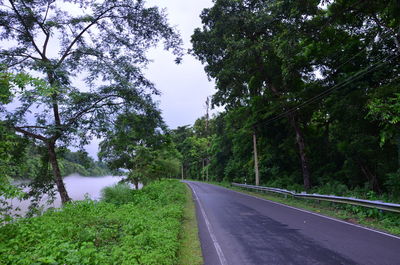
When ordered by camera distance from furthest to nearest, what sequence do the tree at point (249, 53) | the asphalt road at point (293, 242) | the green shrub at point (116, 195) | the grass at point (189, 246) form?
the tree at point (249, 53)
the green shrub at point (116, 195)
the grass at point (189, 246)
the asphalt road at point (293, 242)

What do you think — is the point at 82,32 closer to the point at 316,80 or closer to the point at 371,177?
the point at 316,80

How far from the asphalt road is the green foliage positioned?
1.16 m

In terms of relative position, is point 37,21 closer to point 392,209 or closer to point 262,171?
point 392,209

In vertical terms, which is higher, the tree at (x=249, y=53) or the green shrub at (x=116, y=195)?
the tree at (x=249, y=53)

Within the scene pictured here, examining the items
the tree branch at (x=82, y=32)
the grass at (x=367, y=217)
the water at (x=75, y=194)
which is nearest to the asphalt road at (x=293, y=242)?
the grass at (x=367, y=217)

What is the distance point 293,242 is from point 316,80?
13.3 metres

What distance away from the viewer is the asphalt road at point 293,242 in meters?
5.10

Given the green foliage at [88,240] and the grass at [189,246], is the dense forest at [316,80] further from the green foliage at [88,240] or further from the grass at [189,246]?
the green foliage at [88,240]

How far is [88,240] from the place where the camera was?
565cm

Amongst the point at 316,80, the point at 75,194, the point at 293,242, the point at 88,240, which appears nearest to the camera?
the point at 88,240

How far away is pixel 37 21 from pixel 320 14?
15.4 m

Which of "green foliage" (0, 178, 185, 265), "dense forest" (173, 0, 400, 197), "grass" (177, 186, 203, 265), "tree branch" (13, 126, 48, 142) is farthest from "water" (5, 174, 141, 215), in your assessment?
"dense forest" (173, 0, 400, 197)

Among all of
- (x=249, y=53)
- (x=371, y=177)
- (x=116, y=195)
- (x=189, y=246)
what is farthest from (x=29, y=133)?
(x=371, y=177)

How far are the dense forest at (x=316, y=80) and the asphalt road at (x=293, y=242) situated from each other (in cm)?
508
